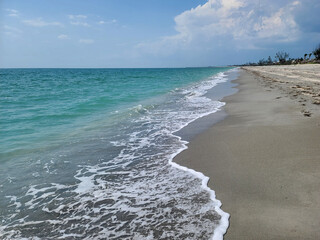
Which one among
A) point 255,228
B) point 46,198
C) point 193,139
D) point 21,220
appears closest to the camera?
point 255,228

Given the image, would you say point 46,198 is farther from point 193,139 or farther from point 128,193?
point 193,139

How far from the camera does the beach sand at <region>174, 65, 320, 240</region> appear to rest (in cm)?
302

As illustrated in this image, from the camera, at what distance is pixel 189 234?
299 cm

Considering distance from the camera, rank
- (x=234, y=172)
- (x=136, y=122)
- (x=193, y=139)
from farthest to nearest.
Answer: (x=136, y=122), (x=193, y=139), (x=234, y=172)

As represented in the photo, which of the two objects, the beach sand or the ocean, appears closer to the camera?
the beach sand

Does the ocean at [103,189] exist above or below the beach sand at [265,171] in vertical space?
below

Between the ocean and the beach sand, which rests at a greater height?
the beach sand

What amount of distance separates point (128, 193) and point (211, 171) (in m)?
1.68

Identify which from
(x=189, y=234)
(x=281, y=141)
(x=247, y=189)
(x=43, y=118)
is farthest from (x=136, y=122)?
(x=189, y=234)

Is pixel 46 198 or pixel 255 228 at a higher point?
pixel 255 228

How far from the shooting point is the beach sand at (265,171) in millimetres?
3023

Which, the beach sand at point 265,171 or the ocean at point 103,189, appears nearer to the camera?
the beach sand at point 265,171

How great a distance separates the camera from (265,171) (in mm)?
4547

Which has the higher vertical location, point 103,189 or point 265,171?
point 265,171
